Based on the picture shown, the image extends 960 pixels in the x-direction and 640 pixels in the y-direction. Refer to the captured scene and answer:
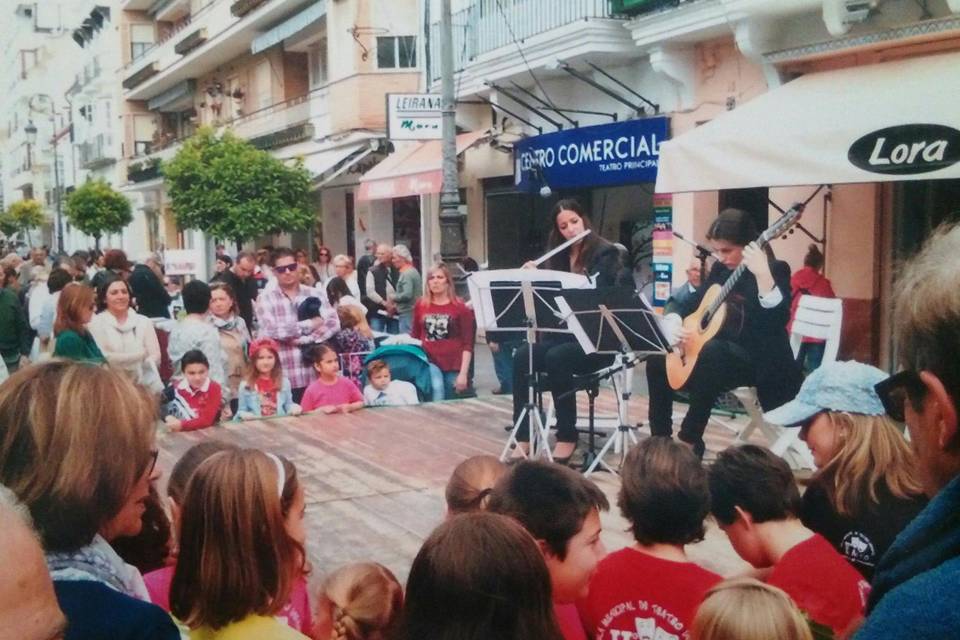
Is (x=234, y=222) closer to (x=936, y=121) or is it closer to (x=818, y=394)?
(x=936, y=121)

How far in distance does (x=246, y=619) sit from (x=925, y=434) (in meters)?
1.66

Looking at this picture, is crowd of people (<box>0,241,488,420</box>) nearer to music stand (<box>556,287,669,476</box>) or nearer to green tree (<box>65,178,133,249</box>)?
music stand (<box>556,287,669,476</box>)

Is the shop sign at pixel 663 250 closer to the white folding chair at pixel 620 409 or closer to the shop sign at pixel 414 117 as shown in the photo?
the shop sign at pixel 414 117

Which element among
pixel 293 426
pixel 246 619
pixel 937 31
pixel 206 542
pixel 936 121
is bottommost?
pixel 293 426

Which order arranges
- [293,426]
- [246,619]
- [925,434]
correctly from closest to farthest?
[925,434] < [246,619] < [293,426]

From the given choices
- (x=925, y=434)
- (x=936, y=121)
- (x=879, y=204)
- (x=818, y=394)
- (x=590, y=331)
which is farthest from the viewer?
(x=879, y=204)

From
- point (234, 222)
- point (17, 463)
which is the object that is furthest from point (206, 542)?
point (234, 222)

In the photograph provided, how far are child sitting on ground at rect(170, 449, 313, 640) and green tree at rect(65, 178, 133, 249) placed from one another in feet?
132

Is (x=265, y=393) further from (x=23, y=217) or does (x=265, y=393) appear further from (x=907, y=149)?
(x=23, y=217)

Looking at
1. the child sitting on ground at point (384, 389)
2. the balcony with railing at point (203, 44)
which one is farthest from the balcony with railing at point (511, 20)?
the balcony with railing at point (203, 44)

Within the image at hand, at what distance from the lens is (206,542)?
2502 mm

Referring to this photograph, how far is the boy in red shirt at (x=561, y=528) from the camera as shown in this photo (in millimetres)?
2877

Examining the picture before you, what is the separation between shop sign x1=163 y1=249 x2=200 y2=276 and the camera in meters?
15.9

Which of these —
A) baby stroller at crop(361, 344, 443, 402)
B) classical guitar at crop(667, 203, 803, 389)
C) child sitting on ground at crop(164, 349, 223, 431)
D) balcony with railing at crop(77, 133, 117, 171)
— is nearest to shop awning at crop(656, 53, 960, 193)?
classical guitar at crop(667, 203, 803, 389)
